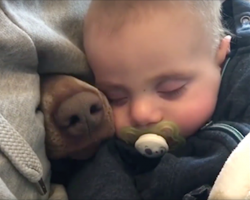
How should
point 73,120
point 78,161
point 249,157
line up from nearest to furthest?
point 249,157
point 73,120
point 78,161

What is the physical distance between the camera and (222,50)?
88 centimetres

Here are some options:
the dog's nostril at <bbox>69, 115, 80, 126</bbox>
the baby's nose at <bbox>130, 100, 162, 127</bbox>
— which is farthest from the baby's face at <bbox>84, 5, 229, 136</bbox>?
the dog's nostril at <bbox>69, 115, 80, 126</bbox>

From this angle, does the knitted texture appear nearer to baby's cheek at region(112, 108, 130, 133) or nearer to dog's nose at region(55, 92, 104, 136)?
dog's nose at region(55, 92, 104, 136)

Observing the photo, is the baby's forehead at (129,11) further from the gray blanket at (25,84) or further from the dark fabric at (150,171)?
the dark fabric at (150,171)

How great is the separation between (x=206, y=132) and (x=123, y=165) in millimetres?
164

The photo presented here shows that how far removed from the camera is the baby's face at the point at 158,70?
781mm

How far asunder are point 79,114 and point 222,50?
342 millimetres

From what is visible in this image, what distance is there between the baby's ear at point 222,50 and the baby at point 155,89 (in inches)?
1.3

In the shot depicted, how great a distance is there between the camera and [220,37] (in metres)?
0.88

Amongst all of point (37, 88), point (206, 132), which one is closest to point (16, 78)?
point (37, 88)

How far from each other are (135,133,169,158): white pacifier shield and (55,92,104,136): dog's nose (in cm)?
10

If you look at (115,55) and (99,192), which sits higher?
(115,55)

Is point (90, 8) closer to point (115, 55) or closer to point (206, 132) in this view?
point (115, 55)

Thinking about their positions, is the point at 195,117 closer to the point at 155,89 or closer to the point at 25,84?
the point at 155,89
